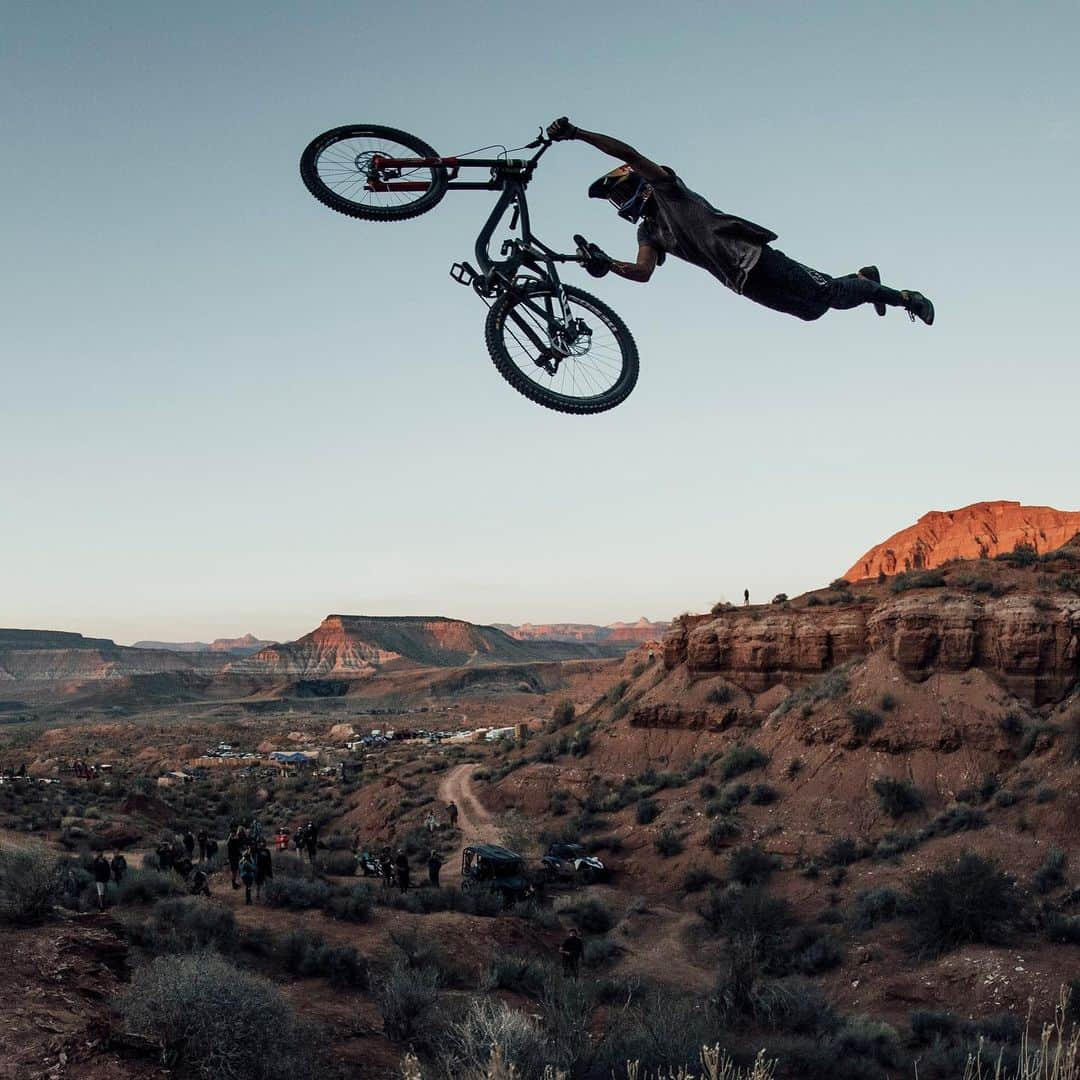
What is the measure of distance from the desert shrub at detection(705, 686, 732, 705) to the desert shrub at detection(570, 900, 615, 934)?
58.5ft

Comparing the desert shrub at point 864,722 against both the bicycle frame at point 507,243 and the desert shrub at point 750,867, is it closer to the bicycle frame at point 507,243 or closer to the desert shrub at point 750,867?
the desert shrub at point 750,867

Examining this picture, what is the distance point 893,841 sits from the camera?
89.8ft

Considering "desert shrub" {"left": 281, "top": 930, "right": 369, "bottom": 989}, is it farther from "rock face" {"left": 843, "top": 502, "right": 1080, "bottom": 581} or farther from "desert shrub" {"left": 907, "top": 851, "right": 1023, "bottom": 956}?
"rock face" {"left": 843, "top": 502, "right": 1080, "bottom": 581}

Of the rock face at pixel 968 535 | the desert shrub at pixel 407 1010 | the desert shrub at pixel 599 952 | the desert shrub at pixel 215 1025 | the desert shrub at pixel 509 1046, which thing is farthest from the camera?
the rock face at pixel 968 535

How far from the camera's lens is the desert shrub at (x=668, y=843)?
30672 mm

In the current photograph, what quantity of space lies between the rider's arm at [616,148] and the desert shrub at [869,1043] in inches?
482

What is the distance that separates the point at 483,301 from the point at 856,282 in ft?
9.64

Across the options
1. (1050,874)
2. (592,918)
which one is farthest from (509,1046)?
(1050,874)

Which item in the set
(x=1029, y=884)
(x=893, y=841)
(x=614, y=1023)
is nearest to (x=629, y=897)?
(x=893, y=841)

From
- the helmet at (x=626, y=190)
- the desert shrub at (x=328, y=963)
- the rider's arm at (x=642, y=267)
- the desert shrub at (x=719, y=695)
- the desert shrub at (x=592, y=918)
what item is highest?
the helmet at (x=626, y=190)

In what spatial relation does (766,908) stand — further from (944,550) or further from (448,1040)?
(944,550)

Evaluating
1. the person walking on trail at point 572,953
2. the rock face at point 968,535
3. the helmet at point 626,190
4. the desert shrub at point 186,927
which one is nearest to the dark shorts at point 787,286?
the helmet at point 626,190

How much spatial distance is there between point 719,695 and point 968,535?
93061 millimetres

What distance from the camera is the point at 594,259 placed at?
23.1 feet
